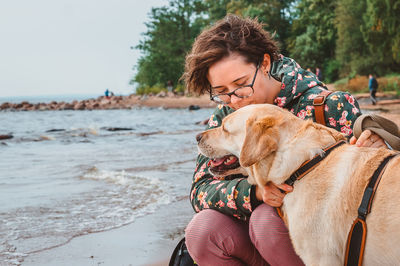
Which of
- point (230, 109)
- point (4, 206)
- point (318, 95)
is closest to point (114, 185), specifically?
point (4, 206)

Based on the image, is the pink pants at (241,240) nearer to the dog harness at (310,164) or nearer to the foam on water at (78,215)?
the dog harness at (310,164)

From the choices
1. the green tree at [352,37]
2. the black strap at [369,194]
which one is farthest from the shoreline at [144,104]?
the black strap at [369,194]

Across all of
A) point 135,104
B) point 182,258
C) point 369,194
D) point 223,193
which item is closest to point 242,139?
point 223,193

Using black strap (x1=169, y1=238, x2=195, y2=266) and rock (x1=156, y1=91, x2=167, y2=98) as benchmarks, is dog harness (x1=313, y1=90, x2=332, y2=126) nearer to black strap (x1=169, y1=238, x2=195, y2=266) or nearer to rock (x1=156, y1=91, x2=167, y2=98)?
black strap (x1=169, y1=238, x2=195, y2=266)

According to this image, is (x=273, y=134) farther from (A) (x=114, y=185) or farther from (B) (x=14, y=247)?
(A) (x=114, y=185)

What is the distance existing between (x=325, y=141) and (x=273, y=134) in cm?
34

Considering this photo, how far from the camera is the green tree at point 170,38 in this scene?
5478 centimetres

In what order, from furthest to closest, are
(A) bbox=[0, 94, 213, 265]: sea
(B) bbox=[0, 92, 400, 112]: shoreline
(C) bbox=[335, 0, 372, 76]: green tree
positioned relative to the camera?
(B) bbox=[0, 92, 400, 112]: shoreline
(C) bbox=[335, 0, 372, 76]: green tree
(A) bbox=[0, 94, 213, 265]: sea

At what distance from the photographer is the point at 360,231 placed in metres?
2.39

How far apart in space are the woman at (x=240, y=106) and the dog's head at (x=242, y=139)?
8 cm

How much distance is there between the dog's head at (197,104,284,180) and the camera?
2.68m

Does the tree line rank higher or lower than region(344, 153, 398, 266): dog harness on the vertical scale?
higher

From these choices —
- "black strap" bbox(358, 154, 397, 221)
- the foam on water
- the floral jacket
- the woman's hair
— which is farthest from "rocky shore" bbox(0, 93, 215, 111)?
"black strap" bbox(358, 154, 397, 221)

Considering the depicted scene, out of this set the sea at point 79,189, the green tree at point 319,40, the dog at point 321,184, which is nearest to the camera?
the dog at point 321,184
